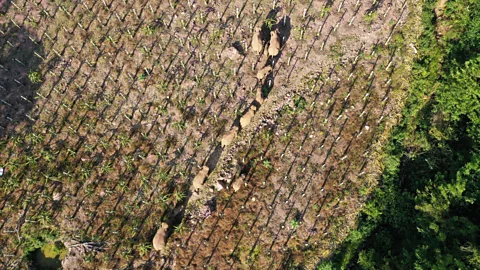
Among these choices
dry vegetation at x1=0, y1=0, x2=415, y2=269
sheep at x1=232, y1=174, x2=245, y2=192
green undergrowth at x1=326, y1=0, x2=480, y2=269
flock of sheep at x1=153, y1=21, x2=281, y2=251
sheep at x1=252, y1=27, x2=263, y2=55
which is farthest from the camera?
sheep at x1=252, y1=27, x2=263, y2=55

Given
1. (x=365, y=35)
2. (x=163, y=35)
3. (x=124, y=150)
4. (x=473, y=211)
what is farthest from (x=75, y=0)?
(x=473, y=211)

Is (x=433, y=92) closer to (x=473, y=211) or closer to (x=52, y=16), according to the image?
(x=473, y=211)

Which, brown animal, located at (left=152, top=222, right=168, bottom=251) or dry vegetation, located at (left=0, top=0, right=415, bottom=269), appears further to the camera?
dry vegetation, located at (left=0, top=0, right=415, bottom=269)

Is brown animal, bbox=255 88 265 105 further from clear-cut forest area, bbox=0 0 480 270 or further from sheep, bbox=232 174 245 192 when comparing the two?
sheep, bbox=232 174 245 192

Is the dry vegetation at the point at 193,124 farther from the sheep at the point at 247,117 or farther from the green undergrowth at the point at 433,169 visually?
the green undergrowth at the point at 433,169

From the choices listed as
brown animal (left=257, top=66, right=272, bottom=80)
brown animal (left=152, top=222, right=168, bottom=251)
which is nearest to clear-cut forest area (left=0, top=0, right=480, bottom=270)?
brown animal (left=152, top=222, right=168, bottom=251)

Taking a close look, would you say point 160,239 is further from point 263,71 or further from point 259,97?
point 263,71

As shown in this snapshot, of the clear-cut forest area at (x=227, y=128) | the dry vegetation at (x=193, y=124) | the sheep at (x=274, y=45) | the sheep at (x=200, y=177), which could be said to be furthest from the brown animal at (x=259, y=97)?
the sheep at (x=200, y=177)
